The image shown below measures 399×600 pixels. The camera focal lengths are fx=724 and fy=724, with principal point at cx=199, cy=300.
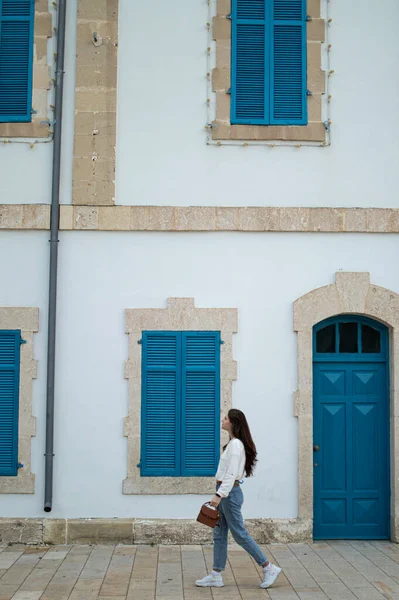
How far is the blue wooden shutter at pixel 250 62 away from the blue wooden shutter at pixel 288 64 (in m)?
0.11

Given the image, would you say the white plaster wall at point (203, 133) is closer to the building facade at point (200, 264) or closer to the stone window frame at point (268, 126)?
the building facade at point (200, 264)

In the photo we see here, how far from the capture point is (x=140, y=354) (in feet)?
28.0

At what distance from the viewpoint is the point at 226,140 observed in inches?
344

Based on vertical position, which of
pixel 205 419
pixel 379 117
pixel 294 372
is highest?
pixel 379 117

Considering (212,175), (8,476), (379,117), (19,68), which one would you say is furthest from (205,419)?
(19,68)

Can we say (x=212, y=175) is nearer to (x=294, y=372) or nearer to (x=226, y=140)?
(x=226, y=140)

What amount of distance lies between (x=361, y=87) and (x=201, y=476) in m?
5.06

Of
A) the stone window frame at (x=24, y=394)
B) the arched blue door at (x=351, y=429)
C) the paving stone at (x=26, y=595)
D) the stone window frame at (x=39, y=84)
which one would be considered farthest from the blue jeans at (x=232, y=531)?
the stone window frame at (x=39, y=84)

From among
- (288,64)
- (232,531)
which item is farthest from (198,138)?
(232,531)

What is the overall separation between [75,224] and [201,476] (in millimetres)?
3323

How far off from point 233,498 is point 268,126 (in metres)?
4.46

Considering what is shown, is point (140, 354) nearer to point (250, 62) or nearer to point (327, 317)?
point (327, 317)

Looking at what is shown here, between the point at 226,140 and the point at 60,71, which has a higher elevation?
the point at 60,71

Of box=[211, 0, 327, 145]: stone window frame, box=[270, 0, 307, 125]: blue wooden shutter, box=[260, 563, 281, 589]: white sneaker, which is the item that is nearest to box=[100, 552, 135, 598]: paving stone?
box=[260, 563, 281, 589]: white sneaker
